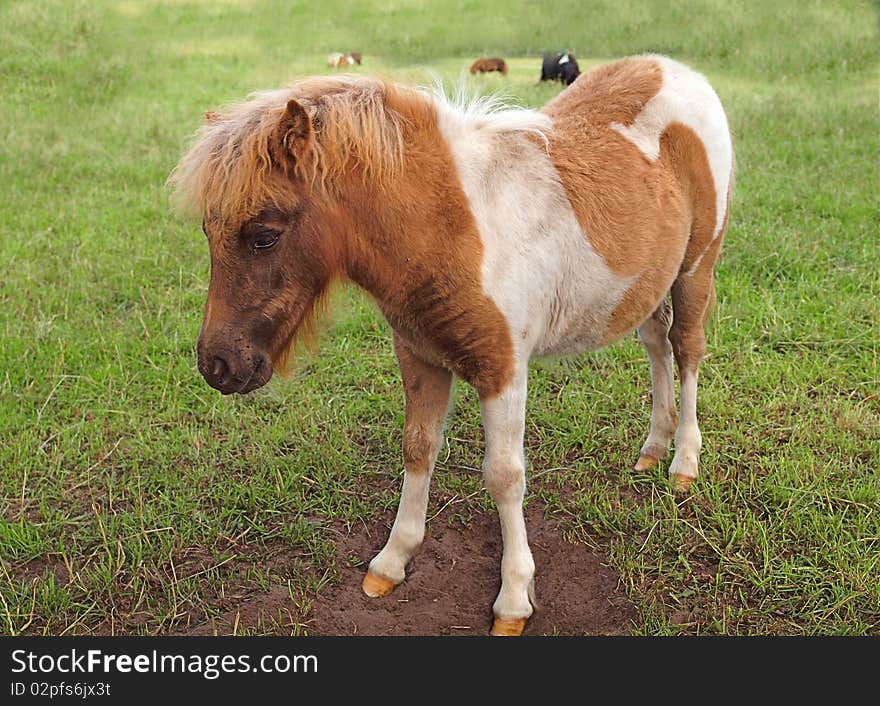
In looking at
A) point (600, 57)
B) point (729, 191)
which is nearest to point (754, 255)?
point (729, 191)

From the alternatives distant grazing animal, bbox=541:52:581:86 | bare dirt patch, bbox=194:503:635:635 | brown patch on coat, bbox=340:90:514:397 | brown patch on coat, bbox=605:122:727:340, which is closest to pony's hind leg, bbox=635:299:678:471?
brown patch on coat, bbox=605:122:727:340

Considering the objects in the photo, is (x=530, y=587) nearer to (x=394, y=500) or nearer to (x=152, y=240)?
(x=394, y=500)

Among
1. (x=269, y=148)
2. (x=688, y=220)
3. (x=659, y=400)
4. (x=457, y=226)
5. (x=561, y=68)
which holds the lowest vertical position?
(x=561, y=68)

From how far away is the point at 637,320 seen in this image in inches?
140

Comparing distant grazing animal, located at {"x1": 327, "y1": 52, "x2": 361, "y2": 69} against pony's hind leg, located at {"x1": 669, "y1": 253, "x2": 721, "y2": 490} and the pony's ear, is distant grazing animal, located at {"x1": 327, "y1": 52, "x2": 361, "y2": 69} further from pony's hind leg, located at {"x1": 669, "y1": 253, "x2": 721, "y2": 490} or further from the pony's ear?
the pony's ear

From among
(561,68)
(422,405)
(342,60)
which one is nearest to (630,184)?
(422,405)

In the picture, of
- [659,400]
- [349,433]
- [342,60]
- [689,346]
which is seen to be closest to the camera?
[689,346]

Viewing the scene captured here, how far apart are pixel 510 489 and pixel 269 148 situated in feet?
4.91

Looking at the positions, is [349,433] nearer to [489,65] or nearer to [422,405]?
[422,405]

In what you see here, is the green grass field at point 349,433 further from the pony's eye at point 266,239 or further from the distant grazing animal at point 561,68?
the distant grazing animal at point 561,68

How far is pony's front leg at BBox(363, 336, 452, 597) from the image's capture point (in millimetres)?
3391

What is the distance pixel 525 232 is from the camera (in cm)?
300

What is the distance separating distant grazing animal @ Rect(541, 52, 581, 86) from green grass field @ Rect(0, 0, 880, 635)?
3.31m

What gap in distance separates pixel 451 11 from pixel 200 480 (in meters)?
12.0
